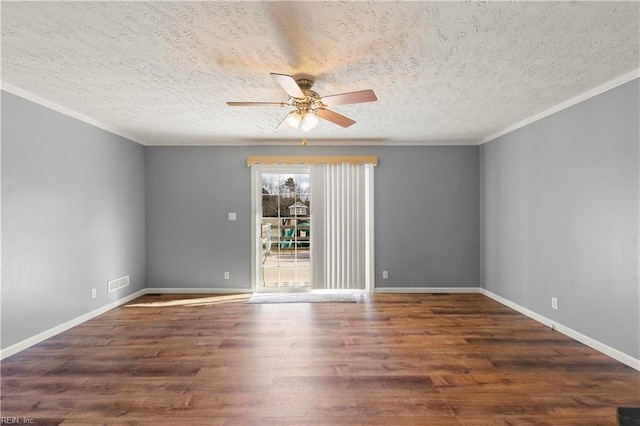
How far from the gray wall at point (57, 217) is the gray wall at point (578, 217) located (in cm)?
530

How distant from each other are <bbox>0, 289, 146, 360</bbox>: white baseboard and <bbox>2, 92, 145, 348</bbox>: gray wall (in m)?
0.05

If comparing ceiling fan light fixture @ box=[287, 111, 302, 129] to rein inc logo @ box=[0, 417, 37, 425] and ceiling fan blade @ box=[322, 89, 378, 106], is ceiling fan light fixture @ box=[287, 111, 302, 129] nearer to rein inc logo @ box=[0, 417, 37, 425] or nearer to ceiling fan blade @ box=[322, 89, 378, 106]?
ceiling fan blade @ box=[322, 89, 378, 106]

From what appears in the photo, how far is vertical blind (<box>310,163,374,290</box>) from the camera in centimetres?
506

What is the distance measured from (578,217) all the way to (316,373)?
2921 mm

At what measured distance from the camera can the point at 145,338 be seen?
3.26 meters

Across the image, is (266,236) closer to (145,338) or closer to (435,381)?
(145,338)

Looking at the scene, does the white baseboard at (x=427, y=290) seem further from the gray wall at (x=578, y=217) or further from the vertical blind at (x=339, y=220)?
the gray wall at (x=578, y=217)


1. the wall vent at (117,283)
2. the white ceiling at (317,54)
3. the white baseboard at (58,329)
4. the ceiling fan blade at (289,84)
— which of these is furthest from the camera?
the wall vent at (117,283)

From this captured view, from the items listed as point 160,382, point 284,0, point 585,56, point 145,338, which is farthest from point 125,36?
point 585,56

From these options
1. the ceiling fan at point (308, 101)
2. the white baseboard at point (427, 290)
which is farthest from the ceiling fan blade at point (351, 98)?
the white baseboard at point (427, 290)

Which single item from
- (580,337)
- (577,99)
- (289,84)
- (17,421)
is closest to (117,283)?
(17,421)

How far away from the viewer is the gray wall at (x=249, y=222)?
5039 mm

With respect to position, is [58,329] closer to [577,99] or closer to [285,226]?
[285,226]

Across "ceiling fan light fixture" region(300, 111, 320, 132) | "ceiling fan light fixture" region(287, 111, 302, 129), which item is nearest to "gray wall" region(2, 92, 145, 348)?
"ceiling fan light fixture" region(287, 111, 302, 129)
